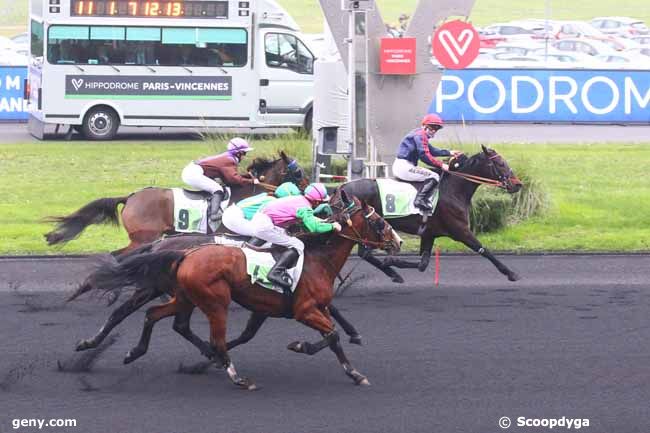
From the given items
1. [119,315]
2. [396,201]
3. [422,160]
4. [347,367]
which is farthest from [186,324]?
[422,160]

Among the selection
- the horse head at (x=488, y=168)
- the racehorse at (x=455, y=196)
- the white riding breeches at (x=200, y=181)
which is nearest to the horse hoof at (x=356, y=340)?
the white riding breeches at (x=200, y=181)

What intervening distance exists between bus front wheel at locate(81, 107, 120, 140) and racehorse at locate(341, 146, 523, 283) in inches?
543

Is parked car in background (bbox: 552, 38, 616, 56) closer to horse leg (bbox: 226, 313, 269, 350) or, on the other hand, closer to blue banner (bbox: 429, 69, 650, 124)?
blue banner (bbox: 429, 69, 650, 124)

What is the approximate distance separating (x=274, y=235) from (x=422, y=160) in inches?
191

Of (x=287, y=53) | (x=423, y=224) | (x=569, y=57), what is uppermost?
(x=569, y=57)

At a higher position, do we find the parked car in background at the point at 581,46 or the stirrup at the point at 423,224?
the parked car in background at the point at 581,46

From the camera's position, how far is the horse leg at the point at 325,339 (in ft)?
30.9

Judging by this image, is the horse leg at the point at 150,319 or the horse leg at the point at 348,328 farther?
the horse leg at the point at 348,328

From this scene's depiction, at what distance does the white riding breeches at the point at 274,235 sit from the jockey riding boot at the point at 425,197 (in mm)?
4272

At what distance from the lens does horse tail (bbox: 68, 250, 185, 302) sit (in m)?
9.59

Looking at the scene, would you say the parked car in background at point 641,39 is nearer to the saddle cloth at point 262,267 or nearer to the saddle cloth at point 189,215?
the saddle cloth at point 189,215

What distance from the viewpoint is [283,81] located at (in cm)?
2711

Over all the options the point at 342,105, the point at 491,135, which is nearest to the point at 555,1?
the point at 491,135

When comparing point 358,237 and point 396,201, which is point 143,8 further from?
point 358,237
